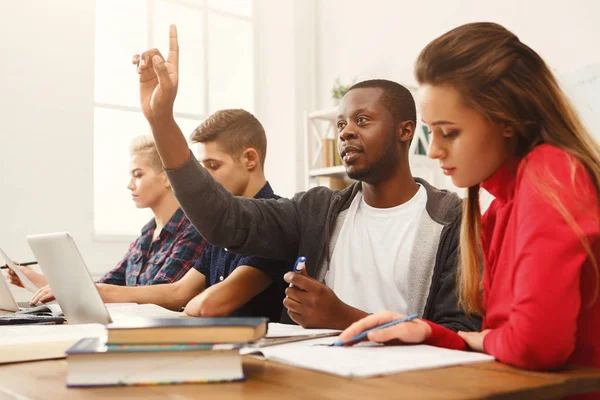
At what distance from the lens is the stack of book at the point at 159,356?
74 centimetres

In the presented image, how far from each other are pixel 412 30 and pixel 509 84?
301cm

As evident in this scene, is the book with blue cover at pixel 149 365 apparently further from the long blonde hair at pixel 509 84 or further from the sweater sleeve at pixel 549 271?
the long blonde hair at pixel 509 84

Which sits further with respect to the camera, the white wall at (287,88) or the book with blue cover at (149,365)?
the white wall at (287,88)

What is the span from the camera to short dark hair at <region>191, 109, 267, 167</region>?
217 cm

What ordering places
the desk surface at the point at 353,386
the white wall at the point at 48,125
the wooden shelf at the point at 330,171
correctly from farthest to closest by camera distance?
the wooden shelf at the point at 330,171, the white wall at the point at 48,125, the desk surface at the point at 353,386

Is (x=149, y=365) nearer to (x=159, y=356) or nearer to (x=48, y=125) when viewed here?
(x=159, y=356)

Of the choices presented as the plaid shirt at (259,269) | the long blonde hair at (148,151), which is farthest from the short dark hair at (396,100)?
the long blonde hair at (148,151)

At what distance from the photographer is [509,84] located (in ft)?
3.22

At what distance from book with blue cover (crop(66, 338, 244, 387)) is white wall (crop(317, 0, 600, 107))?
110 inches

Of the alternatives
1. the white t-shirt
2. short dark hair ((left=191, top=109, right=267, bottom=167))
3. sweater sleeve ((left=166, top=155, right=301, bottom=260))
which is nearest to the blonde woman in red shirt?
the white t-shirt

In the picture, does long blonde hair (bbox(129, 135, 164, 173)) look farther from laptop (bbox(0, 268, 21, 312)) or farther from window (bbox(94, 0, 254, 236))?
window (bbox(94, 0, 254, 236))

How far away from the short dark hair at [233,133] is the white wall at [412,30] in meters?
1.65

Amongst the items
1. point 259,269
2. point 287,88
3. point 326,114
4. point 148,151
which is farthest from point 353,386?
point 287,88

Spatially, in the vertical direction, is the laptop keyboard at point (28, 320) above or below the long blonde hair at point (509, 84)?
below
